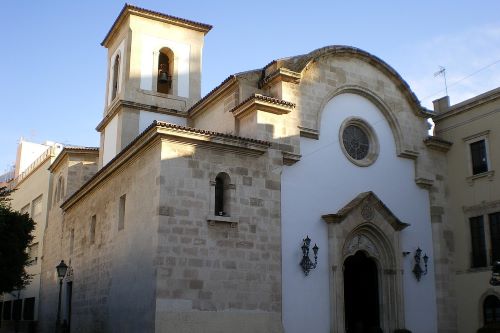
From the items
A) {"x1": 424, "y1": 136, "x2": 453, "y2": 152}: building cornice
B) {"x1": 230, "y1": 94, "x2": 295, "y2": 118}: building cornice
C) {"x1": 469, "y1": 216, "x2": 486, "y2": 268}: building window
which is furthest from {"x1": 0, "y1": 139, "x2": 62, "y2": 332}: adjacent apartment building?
{"x1": 469, "y1": 216, "x2": 486, "y2": 268}: building window

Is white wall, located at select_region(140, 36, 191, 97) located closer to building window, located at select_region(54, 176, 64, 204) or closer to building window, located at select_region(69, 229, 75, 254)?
building window, located at select_region(69, 229, 75, 254)

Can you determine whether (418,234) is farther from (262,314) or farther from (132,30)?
(132,30)

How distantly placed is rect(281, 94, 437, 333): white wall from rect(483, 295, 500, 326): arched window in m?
1.67

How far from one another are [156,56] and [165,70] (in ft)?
2.79

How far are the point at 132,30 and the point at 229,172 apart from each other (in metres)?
11.7

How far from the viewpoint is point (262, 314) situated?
50.3 feet

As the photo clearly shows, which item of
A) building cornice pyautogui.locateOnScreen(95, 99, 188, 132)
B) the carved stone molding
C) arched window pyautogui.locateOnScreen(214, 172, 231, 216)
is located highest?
building cornice pyautogui.locateOnScreen(95, 99, 188, 132)

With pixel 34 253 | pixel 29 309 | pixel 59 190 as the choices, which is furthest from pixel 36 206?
pixel 59 190

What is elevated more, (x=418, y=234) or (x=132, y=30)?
(x=132, y=30)

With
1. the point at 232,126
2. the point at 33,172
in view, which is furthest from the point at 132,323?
the point at 33,172

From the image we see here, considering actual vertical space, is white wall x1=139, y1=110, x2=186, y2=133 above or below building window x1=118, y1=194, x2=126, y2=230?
above

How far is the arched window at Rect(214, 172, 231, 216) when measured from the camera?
51.6 ft

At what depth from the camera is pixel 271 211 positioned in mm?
16266

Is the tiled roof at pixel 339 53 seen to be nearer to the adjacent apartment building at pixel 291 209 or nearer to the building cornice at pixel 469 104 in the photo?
the adjacent apartment building at pixel 291 209
